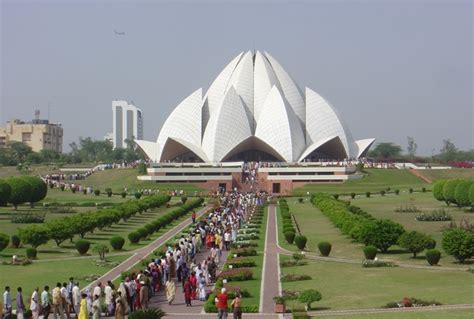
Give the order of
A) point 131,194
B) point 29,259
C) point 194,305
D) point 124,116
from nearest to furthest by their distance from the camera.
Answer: point 194,305 → point 29,259 → point 131,194 → point 124,116

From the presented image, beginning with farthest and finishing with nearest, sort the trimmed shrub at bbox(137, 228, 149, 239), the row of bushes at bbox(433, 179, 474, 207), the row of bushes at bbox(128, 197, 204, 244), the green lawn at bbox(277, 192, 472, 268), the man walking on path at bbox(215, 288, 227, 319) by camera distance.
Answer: the row of bushes at bbox(433, 179, 474, 207)
the trimmed shrub at bbox(137, 228, 149, 239)
the row of bushes at bbox(128, 197, 204, 244)
the green lawn at bbox(277, 192, 472, 268)
the man walking on path at bbox(215, 288, 227, 319)

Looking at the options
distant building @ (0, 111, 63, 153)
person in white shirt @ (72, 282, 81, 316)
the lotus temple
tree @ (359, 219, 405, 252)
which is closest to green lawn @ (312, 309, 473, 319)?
person in white shirt @ (72, 282, 81, 316)

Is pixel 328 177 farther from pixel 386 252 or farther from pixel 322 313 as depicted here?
pixel 322 313

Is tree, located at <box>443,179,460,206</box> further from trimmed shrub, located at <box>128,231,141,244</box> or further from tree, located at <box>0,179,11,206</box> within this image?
tree, located at <box>0,179,11,206</box>

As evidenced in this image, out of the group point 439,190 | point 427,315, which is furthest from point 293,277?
point 439,190

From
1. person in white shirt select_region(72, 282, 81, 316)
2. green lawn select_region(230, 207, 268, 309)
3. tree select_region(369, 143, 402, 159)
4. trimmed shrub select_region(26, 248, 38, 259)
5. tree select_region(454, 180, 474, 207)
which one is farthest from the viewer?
tree select_region(369, 143, 402, 159)

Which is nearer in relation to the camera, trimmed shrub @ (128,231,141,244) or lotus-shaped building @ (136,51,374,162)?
trimmed shrub @ (128,231,141,244)

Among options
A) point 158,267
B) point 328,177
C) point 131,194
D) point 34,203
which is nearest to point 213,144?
point 328,177
